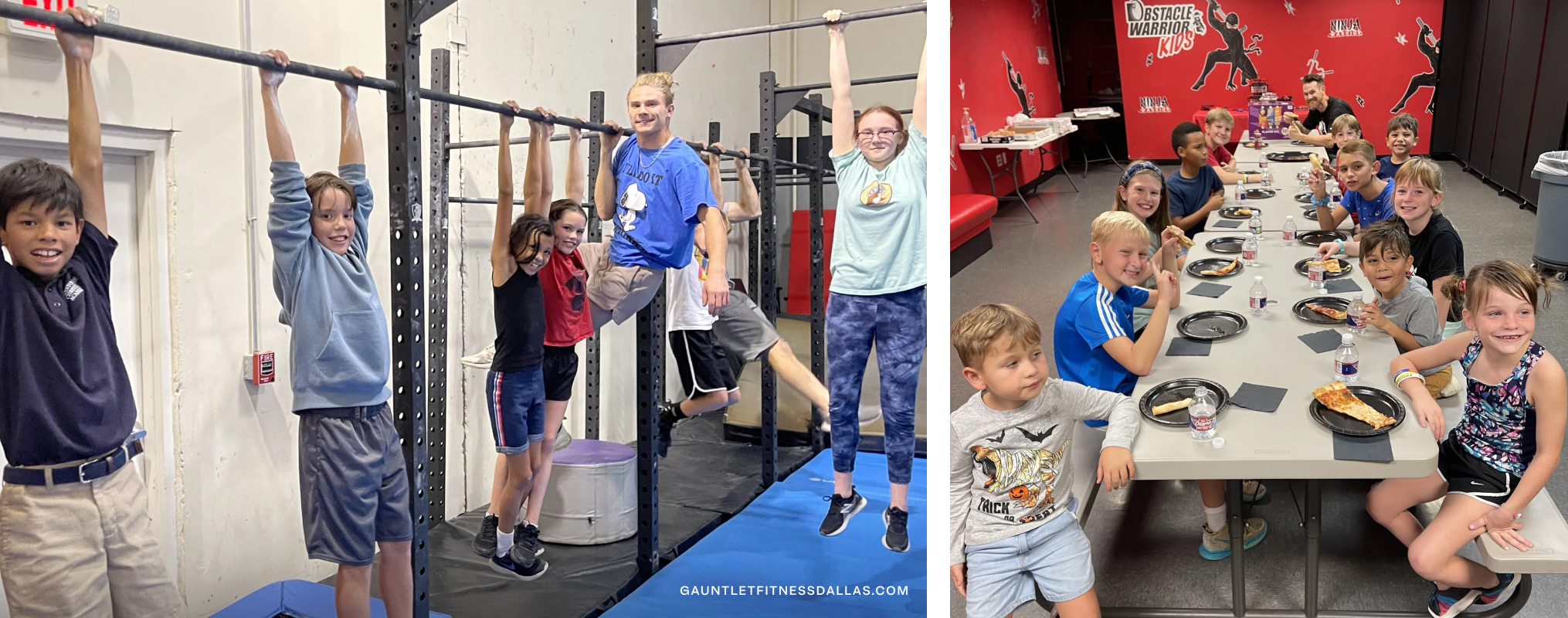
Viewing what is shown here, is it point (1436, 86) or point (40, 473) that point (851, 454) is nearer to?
point (40, 473)

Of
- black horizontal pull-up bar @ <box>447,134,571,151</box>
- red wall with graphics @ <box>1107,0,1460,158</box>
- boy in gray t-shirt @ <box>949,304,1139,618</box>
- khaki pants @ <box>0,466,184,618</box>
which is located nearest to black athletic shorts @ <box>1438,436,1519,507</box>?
boy in gray t-shirt @ <box>949,304,1139,618</box>

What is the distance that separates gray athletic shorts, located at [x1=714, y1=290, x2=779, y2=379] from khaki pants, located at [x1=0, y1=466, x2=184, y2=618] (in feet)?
3.91

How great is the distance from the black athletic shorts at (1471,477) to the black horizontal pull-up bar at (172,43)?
2465 millimetres

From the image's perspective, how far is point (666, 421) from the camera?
2.25 metres

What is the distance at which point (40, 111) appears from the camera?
1195mm

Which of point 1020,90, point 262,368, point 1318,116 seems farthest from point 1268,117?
point 262,368

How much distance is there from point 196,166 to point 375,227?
0.32 metres

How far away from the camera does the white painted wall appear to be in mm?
1308

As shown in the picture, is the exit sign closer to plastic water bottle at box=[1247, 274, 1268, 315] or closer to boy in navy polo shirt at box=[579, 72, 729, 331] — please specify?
boy in navy polo shirt at box=[579, 72, 729, 331]

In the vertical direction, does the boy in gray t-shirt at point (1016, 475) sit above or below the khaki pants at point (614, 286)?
below

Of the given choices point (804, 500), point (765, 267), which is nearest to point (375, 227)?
point (765, 267)

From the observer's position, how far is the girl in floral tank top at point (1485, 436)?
6.35ft

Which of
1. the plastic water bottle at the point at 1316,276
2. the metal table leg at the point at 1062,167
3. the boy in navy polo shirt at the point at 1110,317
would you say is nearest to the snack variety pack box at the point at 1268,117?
the plastic water bottle at the point at 1316,276

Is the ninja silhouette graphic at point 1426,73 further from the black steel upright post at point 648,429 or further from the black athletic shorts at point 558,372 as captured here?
the black athletic shorts at point 558,372
